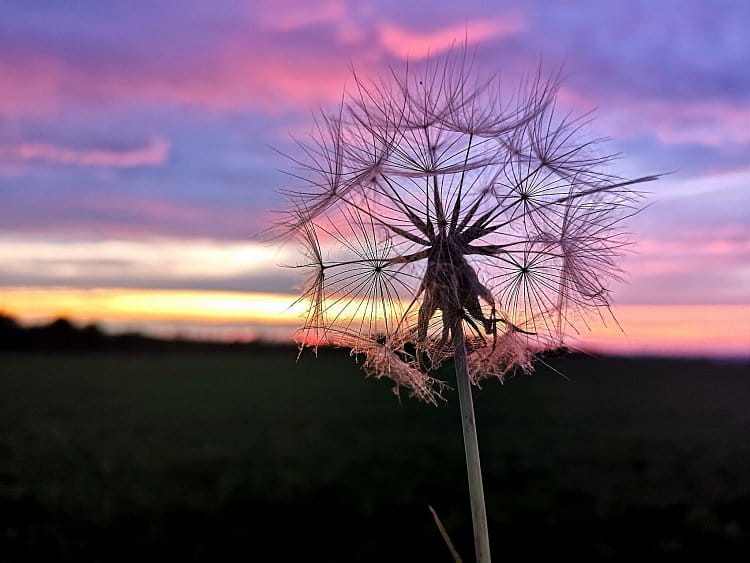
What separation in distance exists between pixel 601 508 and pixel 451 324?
73.2 ft

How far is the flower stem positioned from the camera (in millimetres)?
3184

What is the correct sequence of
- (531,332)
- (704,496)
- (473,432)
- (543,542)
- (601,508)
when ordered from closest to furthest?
(473,432), (531,332), (543,542), (601,508), (704,496)

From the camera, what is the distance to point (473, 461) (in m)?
3.18

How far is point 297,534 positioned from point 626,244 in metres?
18.7

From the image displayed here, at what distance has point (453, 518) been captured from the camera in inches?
845

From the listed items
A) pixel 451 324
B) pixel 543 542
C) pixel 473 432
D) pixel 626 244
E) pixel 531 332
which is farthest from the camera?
pixel 543 542

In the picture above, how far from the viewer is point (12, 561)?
59.7ft

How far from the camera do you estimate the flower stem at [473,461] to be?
3184 millimetres

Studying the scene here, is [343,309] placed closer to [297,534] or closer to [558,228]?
[558,228]

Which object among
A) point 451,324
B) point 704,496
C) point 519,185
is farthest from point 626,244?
point 704,496

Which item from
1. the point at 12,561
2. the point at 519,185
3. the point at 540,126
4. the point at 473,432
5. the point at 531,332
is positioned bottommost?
the point at 12,561

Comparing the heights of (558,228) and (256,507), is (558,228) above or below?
above

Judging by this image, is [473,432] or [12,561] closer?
[473,432]

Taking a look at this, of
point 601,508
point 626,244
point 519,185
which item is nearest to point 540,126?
point 519,185
